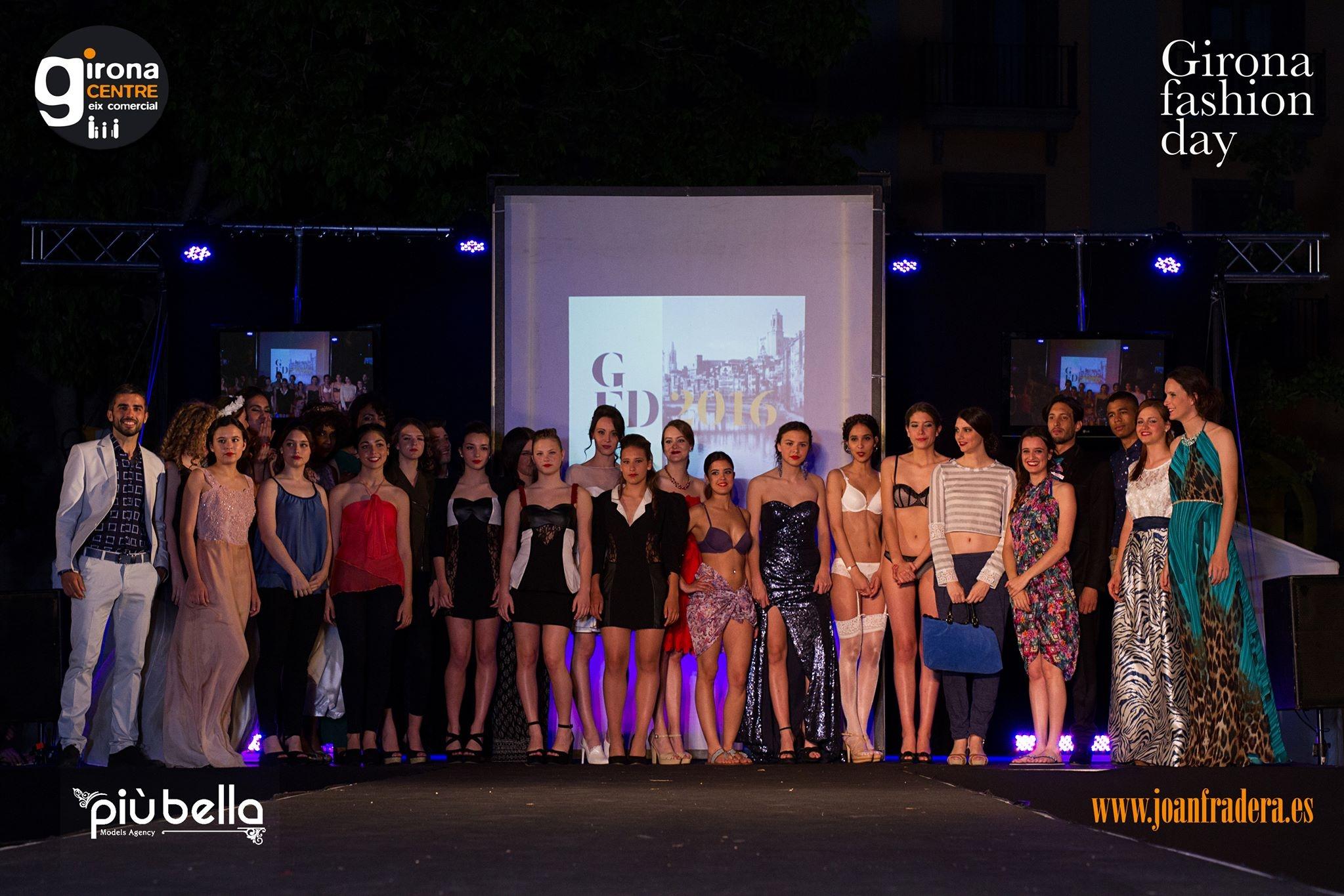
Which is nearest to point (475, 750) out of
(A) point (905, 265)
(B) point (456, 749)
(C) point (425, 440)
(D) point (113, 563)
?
(B) point (456, 749)

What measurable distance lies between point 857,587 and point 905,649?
→ 38 cm

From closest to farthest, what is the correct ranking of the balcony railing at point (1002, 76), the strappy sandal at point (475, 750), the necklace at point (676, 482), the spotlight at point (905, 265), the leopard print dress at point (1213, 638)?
the leopard print dress at point (1213, 638) → the strappy sandal at point (475, 750) → the necklace at point (676, 482) → the spotlight at point (905, 265) → the balcony railing at point (1002, 76)

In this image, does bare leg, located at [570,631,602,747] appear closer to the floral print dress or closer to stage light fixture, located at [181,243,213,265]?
the floral print dress

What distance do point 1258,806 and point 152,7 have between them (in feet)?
33.2

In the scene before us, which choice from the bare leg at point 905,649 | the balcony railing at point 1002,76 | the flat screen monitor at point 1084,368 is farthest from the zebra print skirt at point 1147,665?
the balcony railing at point 1002,76

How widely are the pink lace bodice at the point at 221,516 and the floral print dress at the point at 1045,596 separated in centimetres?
364

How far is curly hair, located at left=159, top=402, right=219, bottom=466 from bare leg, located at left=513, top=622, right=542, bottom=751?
5.62 ft

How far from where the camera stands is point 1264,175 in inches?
599

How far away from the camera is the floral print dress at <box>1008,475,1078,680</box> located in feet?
24.6

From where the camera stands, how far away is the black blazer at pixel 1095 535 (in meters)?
7.75

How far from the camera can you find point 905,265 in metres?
9.67

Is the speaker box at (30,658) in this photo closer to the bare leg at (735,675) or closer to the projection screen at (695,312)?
the projection screen at (695,312)

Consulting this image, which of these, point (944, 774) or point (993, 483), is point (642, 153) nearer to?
point (993, 483)

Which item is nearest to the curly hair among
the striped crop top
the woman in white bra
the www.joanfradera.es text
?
the woman in white bra
